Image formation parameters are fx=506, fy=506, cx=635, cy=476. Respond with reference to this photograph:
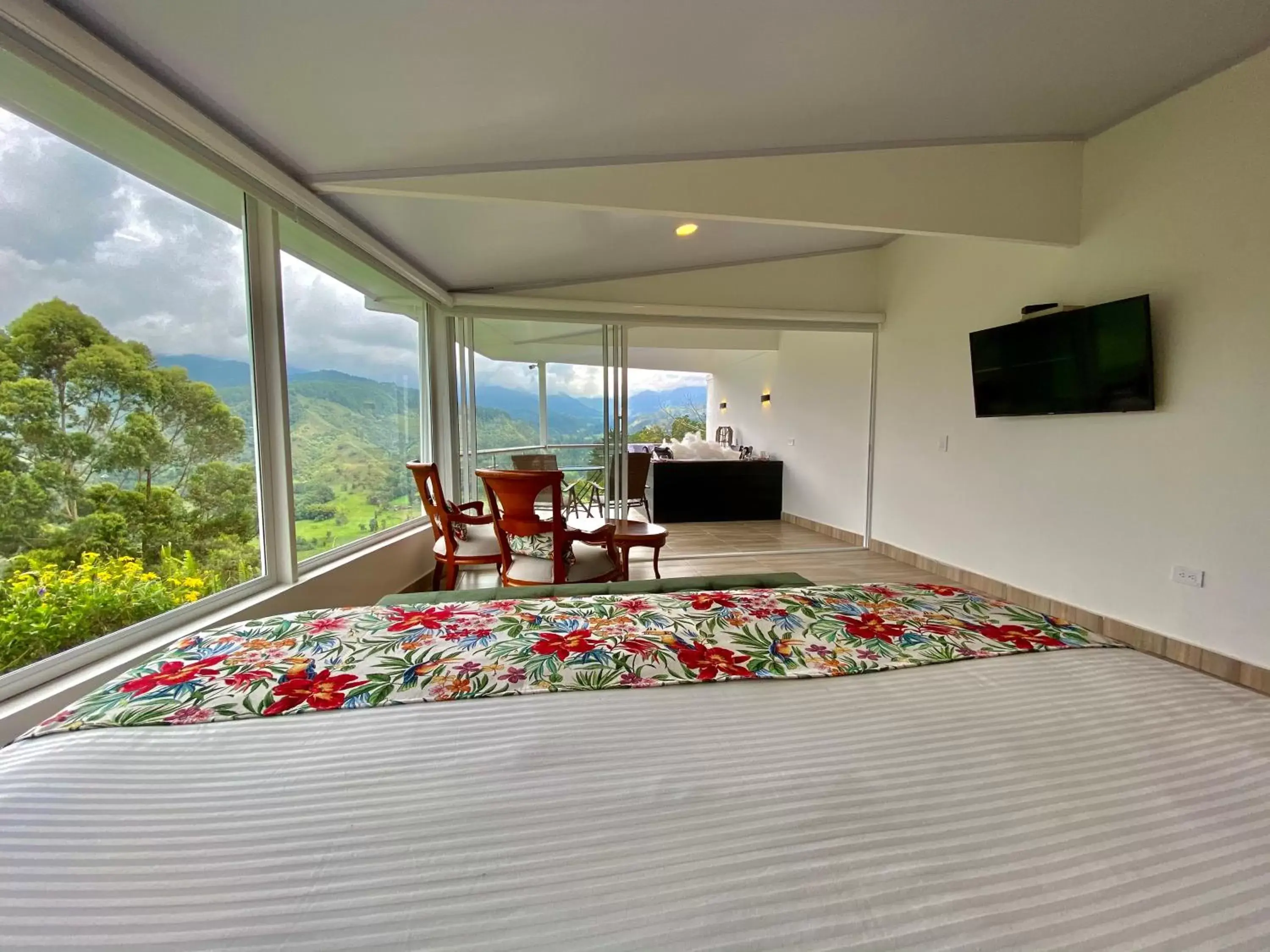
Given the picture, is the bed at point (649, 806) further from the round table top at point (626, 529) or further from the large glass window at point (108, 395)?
the round table top at point (626, 529)

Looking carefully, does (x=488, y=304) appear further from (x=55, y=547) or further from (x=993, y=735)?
(x=993, y=735)

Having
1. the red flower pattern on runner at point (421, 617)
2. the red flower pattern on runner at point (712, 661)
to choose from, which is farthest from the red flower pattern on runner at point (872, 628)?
the red flower pattern on runner at point (421, 617)

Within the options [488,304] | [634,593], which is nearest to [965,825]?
[634,593]

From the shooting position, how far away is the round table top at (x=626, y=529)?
10.0ft

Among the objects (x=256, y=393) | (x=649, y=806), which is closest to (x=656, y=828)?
(x=649, y=806)

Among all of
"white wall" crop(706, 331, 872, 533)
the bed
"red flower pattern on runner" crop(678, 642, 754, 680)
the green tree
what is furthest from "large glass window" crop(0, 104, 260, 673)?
"white wall" crop(706, 331, 872, 533)

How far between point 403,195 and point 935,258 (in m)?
3.98

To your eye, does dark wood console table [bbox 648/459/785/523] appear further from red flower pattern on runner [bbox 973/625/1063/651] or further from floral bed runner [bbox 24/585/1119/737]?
red flower pattern on runner [bbox 973/625/1063/651]

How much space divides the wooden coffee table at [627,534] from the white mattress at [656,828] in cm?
209

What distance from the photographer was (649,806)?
0.70m

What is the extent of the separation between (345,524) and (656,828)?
9.84ft

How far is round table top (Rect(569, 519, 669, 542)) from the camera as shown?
306cm

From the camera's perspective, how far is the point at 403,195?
2.41 m

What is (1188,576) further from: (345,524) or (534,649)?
(345,524)
